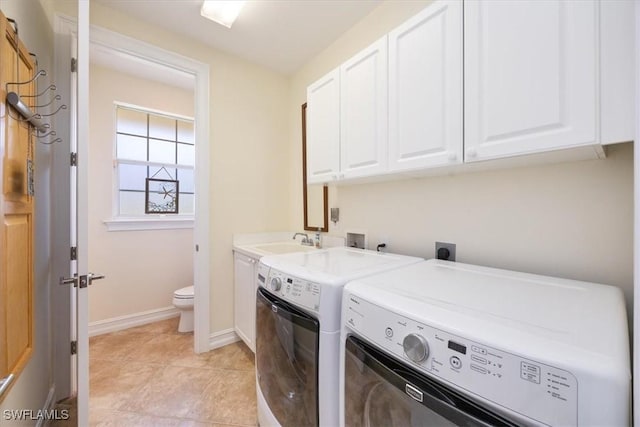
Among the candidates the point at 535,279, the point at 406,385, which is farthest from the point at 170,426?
the point at 535,279

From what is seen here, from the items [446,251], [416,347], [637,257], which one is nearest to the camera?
[637,257]

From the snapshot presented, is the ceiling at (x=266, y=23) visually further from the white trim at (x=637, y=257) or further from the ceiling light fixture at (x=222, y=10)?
the white trim at (x=637, y=257)

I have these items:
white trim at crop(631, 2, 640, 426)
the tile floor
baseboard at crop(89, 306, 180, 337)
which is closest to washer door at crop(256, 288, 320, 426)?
the tile floor

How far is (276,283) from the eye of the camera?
1.20m

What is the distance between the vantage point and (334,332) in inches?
37.2

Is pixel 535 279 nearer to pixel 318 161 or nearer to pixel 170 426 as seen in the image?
pixel 318 161

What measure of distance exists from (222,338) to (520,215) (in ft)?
7.73

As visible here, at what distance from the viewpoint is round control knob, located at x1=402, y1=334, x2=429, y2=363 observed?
2.06 feet

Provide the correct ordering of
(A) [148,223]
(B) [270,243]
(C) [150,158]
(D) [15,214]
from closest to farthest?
(D) [15,214], (B) [270,243], (A) [148,223], (C) [150,158]

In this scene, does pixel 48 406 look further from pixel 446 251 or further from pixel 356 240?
pixel 446 251

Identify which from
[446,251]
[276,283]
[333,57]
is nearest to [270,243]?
[276,283]

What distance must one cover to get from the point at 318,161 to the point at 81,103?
1268 mm

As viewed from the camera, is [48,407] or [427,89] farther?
[48,407]

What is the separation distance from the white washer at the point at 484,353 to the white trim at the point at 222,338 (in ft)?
5.67
